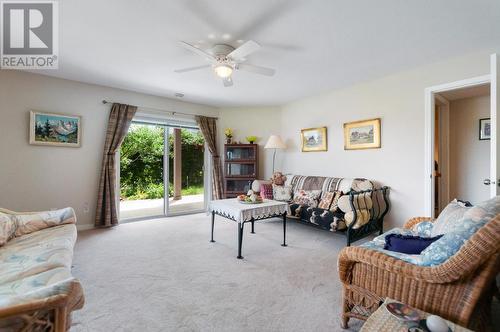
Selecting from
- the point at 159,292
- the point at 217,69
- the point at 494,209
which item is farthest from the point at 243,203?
the point at 494,209

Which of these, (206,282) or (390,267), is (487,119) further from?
(206,282)

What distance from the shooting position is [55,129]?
11.8 feet

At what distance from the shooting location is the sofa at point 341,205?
2984 mm

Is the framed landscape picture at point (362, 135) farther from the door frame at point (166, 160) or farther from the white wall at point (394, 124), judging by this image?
the door frame at point (166, 160)

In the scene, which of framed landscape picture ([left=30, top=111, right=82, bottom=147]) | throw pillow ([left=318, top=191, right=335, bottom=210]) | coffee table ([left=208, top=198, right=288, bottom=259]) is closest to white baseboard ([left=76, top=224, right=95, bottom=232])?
framed landscape picture ([left=30, top=111, right=82, bottom=147])

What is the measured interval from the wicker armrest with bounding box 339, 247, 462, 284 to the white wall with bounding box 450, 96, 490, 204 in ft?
12.0

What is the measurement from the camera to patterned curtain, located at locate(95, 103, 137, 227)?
393cm

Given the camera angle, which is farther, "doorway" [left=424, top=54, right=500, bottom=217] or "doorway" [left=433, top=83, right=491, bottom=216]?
"doorway" [left=433, top=83, right=491, bottom=216]

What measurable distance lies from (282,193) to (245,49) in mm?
2698

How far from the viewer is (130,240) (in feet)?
10.9

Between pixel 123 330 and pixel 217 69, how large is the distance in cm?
238

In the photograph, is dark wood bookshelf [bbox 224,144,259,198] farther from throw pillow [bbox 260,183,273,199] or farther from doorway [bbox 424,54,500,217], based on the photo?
doorway [bbox 424,54,500,217]

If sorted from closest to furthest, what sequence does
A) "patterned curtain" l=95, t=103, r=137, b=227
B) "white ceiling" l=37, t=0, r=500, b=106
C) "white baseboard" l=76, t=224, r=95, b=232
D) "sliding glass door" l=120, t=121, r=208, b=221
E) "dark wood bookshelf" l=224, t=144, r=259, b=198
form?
"white ceiling" l=37, t=0, r=500, b=106, "white baseboard" l=76, t=224, r=95, b=232, "patterned curtain" l=95, t=103, r=137, b=227, "sliding glass door" l=120, t=121, r=208, b=221, "dark wood bookshelf" l=224, t=144, r=259, b=198

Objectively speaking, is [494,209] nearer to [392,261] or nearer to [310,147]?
[392,261]
